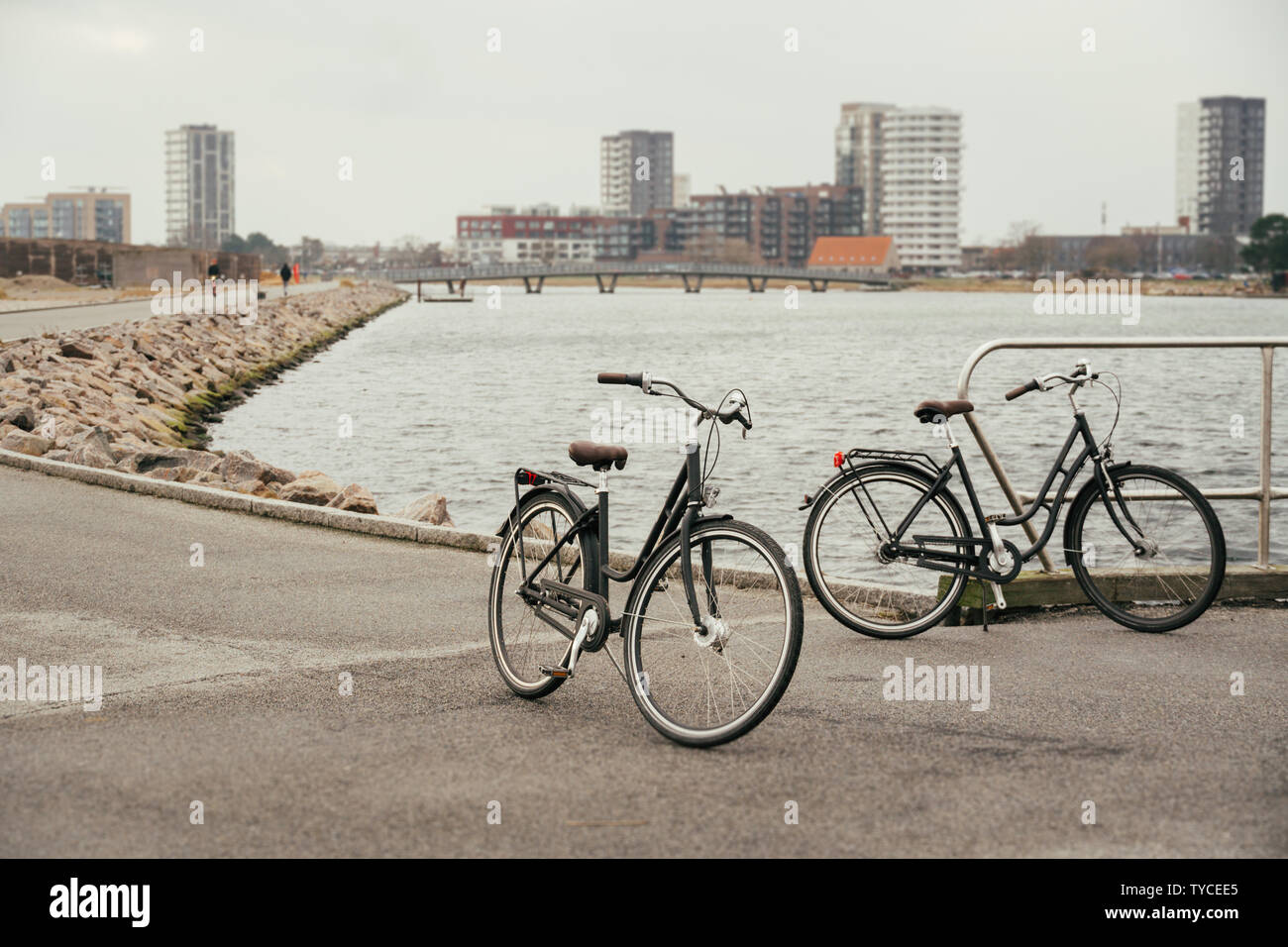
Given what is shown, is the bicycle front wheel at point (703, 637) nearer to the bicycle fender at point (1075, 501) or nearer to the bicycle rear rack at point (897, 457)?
the bicycle rear rack at point (897, 457)

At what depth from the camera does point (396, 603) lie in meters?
8.02

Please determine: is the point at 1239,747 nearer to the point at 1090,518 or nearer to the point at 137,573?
the point at 1090,518

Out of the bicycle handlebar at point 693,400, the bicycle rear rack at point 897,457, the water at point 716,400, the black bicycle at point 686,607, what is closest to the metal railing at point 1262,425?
the bicycle rear rack at point 897,457

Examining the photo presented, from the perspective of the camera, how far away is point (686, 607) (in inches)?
219

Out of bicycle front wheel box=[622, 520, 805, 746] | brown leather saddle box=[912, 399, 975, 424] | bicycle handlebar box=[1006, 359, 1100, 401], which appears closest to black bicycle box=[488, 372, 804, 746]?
bicycle front wheel box=[622, 520, 805, 746]

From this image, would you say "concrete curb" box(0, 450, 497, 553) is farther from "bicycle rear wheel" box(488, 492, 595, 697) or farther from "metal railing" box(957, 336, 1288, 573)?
"metal railing" box(957, 336, 1288, 573)

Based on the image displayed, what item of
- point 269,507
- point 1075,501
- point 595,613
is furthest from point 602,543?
point 269,507

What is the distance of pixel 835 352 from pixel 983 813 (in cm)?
5930

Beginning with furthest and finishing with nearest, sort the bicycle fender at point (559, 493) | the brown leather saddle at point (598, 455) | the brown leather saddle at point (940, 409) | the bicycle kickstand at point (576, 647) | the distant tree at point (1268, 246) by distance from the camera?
1. the distant tree at point (1268, 246)
2. the brown leather saddle at point (940, 409)
3. the bicycle fender at point (559, 493)
4. the bicycle kickstand at point (576, 647)
5. the brown leather saddle at point (598, 455)

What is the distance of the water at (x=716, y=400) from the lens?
22.3 metres

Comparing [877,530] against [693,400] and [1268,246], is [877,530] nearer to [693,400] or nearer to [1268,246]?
[693,400]

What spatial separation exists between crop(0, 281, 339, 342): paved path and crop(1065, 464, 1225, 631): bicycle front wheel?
24.7 meters

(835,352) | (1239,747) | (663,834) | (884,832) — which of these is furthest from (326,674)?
(835,352)

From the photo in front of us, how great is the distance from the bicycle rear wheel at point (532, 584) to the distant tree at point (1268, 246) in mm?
149767
